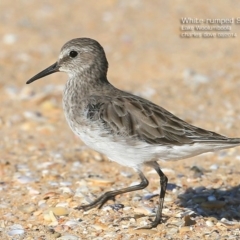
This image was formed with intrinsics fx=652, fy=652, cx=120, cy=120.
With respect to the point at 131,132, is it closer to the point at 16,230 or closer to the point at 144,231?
the point at 144,231

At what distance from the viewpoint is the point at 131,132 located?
6316 millimetres

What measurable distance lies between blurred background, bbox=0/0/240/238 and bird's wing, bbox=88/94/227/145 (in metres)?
1.39

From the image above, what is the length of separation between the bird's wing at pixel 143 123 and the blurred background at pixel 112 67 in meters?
1.39

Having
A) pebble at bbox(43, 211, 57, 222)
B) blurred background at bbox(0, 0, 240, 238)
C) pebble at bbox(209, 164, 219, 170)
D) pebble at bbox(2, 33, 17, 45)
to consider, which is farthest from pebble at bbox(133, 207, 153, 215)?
pebble at bbox(2, 33, 17, 45)

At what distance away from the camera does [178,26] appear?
14.8m

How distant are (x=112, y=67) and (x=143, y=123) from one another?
6700mm

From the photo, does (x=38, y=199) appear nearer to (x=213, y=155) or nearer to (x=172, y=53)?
(x=213, y=155)

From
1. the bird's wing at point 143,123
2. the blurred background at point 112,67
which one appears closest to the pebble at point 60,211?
the blurred background at point 112,67

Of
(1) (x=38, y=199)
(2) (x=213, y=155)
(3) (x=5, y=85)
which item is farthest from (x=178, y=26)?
(1) (x=38, y=199)

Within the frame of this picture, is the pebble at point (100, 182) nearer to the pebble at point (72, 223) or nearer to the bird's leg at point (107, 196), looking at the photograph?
the bird's leg at point (107, 196)

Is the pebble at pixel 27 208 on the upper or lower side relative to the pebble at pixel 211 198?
upper

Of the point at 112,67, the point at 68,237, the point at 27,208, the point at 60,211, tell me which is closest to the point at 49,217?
the point at 60,211

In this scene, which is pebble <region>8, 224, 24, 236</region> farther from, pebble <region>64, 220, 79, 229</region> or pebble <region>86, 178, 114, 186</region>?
pebble <region>86, 178, 114, 186</region>

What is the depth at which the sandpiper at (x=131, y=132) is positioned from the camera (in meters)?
6.24
